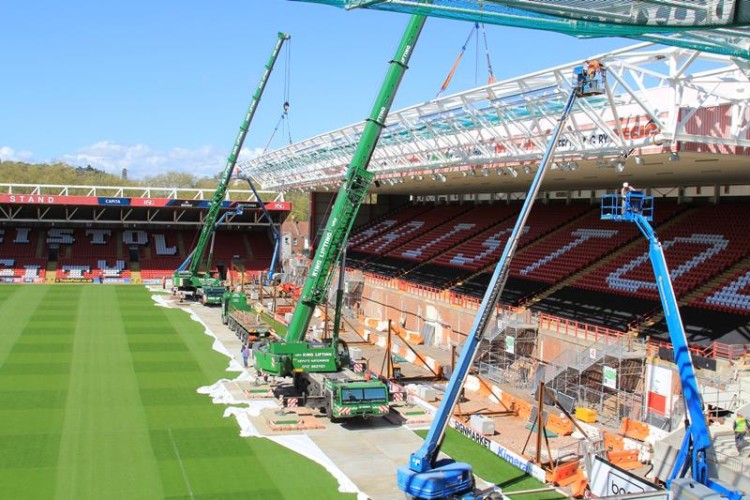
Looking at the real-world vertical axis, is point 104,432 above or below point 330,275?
below

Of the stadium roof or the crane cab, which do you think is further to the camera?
the crane cab

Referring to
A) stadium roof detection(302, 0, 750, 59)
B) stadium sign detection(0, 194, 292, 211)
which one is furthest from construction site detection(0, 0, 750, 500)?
stadium sign detection(0, 194, 292, 211)

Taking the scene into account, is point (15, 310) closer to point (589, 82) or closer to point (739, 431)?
point (589, 82)

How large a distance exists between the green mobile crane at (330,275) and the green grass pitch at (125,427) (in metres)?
2.78

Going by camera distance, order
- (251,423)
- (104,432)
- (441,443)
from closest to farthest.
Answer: (441,443) < (104,432) < (251,423)

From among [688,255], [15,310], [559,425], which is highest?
[688,255]

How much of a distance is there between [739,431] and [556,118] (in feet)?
39.0

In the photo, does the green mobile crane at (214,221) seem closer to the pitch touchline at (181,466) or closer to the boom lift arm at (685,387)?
the pitch touchline at (181,466)

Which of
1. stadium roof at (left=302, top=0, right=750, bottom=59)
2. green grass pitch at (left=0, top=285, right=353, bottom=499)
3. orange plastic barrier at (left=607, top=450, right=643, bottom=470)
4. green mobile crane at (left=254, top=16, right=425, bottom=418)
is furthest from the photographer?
green mobile crane at (left=254, top=16, right=425, bottom=418)

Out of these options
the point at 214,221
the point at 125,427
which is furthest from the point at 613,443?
the point at 214,221

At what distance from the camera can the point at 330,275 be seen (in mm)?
26656

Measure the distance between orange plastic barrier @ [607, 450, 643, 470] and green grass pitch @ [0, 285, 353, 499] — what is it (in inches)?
279

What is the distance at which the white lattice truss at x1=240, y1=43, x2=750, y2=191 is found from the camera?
21.4 metres

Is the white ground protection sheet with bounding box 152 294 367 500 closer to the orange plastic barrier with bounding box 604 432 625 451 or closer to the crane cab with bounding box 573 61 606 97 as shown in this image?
the orange plastic barrier with bounding box 604 432 625 451
